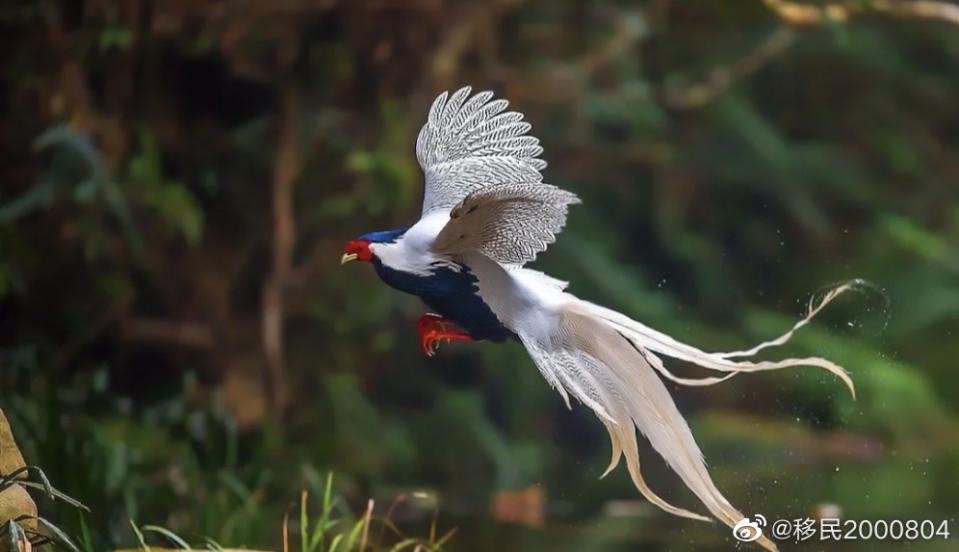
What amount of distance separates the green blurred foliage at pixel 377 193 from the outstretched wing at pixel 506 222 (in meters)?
0.84

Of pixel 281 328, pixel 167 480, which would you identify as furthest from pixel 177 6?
pixel 167 480

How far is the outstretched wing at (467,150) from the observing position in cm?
145

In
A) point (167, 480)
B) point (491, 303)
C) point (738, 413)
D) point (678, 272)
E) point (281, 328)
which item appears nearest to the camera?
point (491, 303)

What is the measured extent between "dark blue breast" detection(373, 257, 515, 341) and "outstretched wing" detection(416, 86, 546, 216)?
13 centimetres

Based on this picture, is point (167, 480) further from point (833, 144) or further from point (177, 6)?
point (833, 144)

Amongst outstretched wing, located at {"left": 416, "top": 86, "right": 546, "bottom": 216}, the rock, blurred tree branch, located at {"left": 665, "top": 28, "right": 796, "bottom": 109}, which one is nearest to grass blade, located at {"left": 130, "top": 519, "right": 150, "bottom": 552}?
the rock

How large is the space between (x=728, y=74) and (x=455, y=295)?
1.51m

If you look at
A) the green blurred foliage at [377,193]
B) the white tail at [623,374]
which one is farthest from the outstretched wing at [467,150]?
the green blurred foliage at [377,193]

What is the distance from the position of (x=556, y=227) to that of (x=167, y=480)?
109 centimetres

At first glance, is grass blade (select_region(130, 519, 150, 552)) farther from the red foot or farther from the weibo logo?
the weibo logo

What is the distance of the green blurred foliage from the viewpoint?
237 cm

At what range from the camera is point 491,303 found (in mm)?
1350

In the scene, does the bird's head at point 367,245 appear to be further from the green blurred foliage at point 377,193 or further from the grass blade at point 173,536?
the green blurred foliage at point 377,193

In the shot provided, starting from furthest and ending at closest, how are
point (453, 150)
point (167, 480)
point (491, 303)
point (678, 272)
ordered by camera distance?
1. point (678, 272)
2. point (167, 480)
3. point (453, 150)
4. point (491, 303)
